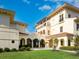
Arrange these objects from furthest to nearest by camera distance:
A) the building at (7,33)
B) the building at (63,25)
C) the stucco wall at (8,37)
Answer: the building at (63,25), the building at (7,33), the stucco wall at (8,37)

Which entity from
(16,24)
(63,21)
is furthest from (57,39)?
(16,24)

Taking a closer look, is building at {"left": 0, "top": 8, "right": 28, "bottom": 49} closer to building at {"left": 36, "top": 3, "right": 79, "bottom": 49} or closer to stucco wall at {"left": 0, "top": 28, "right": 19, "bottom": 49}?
stucco wall at {"left": 0, "top": 28, "right": 19, "bottom": 49}

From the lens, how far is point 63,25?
1789 inches

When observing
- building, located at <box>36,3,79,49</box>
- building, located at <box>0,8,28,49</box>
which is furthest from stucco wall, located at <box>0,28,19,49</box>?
building, located at <box>36,3,79,49</box>

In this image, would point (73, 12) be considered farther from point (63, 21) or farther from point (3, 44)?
point (3, 44)

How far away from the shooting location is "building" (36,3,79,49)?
136 ft

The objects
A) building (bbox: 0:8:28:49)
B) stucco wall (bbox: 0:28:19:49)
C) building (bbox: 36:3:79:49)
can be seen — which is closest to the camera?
stucco wall (bbox: 0:28:19:49)

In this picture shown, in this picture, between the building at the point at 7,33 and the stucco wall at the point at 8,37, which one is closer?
the stucco wall at the point at 8,37

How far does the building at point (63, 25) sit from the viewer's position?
41.5 metres

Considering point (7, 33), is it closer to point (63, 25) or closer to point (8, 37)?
point (8, 37)

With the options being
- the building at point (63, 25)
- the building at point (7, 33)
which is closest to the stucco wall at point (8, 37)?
the building at point (7, 33)

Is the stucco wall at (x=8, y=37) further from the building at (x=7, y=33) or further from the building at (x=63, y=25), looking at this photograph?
the building at (x=63, y=25)

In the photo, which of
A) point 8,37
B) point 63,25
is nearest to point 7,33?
point 8,37

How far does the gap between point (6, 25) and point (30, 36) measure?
39.1ft
